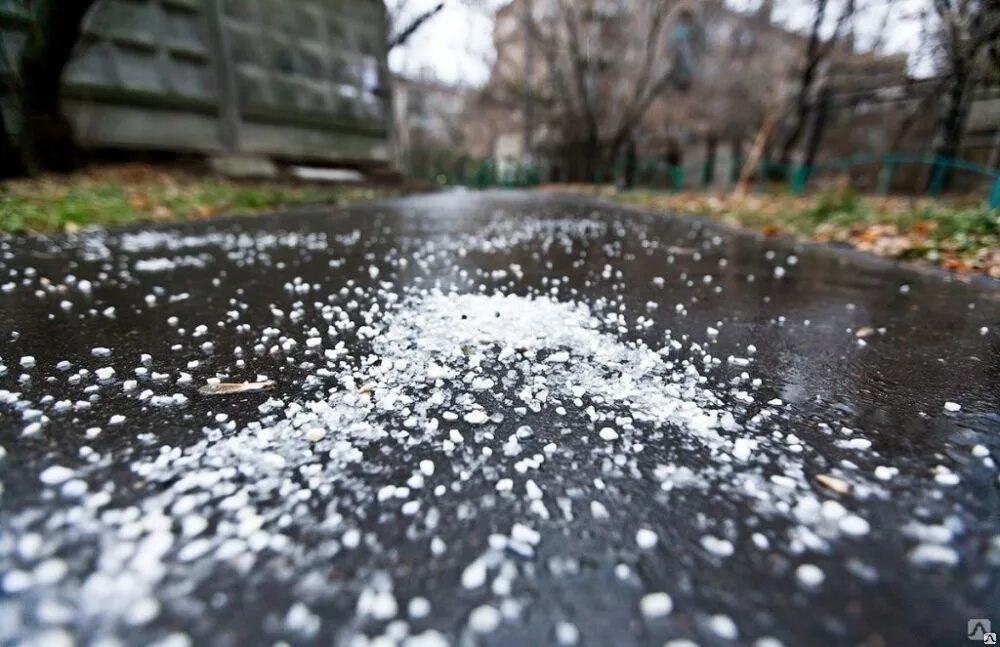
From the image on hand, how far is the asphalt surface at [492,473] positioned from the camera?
761 millimetres

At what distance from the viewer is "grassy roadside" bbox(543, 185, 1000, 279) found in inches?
140

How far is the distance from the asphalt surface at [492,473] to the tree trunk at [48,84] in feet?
16.0

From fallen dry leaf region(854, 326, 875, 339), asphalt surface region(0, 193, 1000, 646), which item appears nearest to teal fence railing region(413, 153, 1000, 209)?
fallen dry leaf region(854, 326, 875, 339)

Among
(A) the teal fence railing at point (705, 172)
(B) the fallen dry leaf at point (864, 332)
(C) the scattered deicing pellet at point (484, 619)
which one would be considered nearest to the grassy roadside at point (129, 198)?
(C) the scattered deicing pellet at point (484, 619)

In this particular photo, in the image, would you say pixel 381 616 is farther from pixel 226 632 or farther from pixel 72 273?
pixel 72 273

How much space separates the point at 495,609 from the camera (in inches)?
30.0

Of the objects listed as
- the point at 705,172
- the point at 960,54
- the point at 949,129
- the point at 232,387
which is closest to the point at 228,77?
the point at 232,387

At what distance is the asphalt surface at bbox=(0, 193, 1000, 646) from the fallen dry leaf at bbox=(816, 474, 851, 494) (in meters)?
0.02

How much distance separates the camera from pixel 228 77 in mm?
7984

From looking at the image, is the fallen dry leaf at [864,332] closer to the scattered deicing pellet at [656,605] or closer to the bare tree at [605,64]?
the scattered deicing pellet at [656,605]

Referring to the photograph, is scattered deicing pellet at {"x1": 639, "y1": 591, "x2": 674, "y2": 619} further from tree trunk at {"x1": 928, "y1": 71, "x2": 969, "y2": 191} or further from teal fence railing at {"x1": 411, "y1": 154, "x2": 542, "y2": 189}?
teal fence railing at {"x1": 411, "y1": 154, "x2": 542, "y2": 189}

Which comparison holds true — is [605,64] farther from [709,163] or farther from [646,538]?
[646,538]

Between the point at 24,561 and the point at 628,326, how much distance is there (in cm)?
192

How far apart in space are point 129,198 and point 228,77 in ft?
11.8
